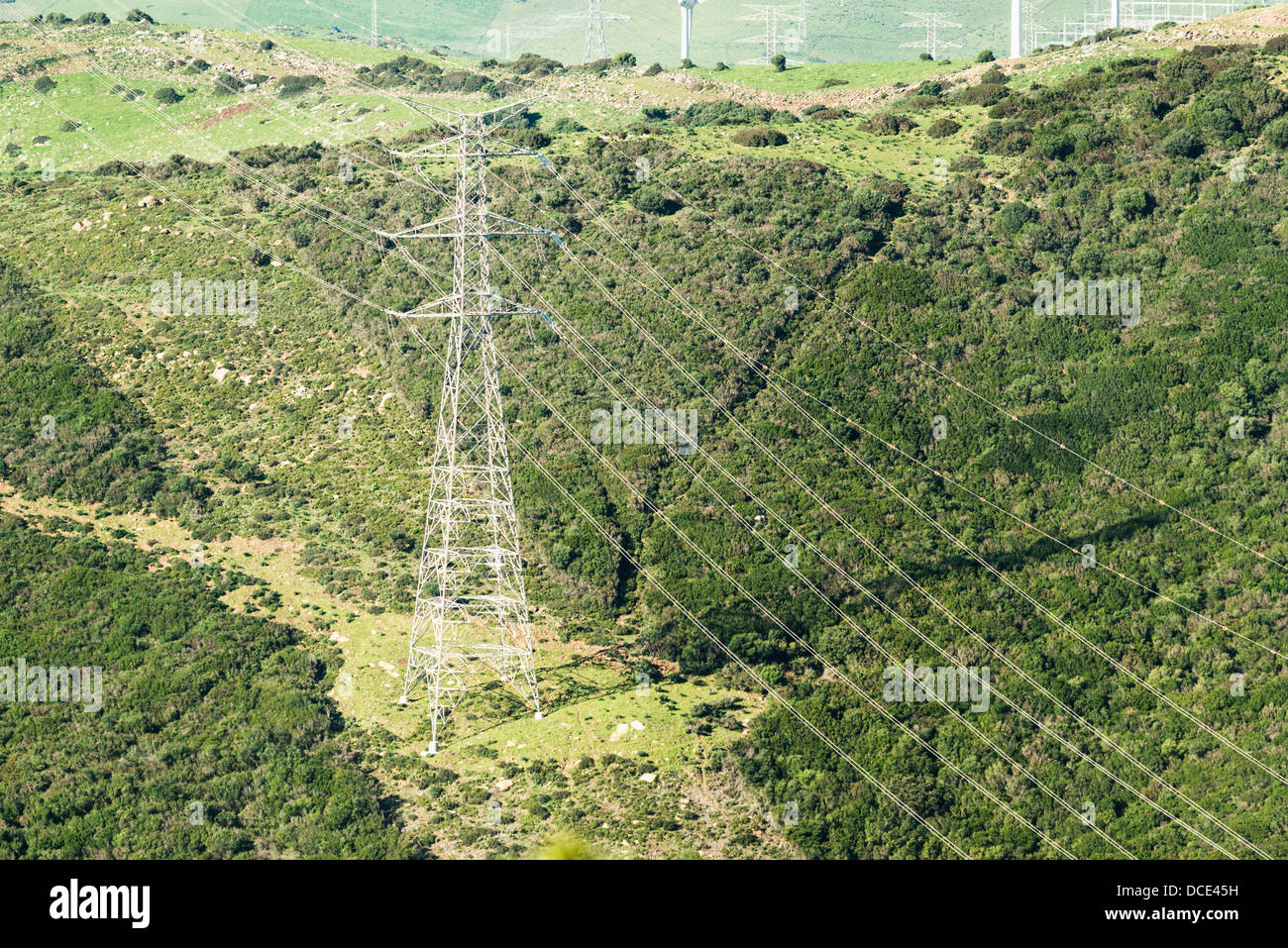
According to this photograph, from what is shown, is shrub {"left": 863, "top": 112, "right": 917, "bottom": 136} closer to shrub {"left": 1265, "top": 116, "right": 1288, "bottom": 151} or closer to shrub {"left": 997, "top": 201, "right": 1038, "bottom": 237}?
shrub {"left": 997, "top": 201, "right": 1038, "bottom": 237}

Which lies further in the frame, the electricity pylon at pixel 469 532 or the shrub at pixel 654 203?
the shrub at pixel 654 203

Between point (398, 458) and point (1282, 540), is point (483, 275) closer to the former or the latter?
point (398, 458)

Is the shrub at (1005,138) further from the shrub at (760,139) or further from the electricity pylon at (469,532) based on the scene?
the electricity pylon at (469,532)

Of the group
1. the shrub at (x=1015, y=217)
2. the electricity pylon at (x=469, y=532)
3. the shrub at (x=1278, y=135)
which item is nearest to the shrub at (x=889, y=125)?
the shrub at (x=1015, y=217)

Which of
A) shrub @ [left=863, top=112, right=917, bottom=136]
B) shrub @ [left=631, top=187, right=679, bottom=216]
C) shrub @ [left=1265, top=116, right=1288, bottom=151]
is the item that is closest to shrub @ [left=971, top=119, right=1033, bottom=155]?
shrub @ [left=863, top=112, right=917, bottom=136]

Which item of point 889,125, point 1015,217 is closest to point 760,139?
point 889,125
